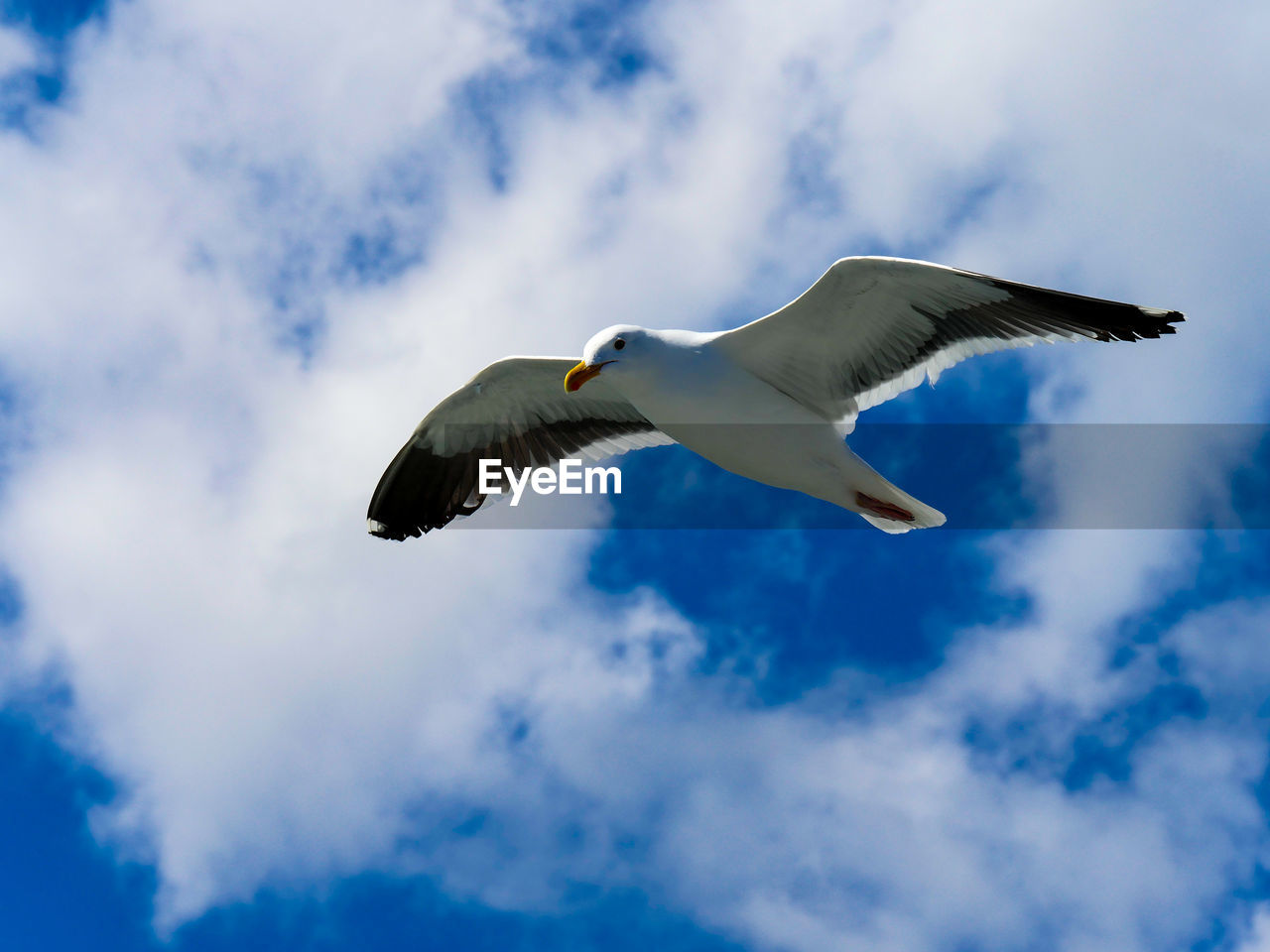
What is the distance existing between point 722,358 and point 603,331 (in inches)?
36.7

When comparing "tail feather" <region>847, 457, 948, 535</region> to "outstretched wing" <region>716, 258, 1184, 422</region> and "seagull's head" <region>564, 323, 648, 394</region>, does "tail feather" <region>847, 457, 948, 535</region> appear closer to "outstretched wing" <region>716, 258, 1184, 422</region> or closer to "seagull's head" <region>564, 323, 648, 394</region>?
"outstretched wing" <region>716, 258, 1184, 422</region>

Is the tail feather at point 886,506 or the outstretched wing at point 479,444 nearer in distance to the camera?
the tail feather at point 886,506

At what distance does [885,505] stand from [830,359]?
1215mm

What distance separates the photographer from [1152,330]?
27.3 feet

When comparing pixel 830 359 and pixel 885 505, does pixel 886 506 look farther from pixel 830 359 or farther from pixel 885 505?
pixel 830 359

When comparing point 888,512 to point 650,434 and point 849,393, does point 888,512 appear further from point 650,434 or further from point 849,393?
point 650,434

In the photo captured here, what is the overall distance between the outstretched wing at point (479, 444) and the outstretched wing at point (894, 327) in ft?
5.99

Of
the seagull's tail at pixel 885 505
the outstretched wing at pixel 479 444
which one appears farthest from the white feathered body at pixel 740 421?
the outstretched wing at pixel 479 444

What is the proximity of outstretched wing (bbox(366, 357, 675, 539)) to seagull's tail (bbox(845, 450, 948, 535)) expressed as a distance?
2.06m

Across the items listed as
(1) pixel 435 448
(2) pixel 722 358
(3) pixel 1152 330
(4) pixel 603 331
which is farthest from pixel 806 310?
(1) pixel 435 448

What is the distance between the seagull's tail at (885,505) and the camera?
9172 mm

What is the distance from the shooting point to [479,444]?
10.9 m

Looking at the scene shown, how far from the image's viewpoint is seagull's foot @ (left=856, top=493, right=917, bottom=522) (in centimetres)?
937

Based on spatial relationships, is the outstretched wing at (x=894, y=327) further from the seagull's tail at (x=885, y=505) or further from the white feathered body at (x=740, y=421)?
the seagull's tail at (x=885, y=505)
